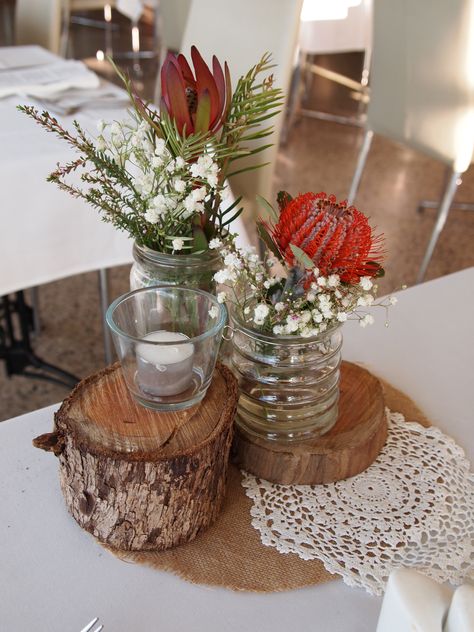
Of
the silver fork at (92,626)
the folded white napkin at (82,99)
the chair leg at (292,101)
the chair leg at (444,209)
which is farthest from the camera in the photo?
the chair leg at (292,101)

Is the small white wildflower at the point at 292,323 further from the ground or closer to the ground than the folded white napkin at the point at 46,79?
further from the ground

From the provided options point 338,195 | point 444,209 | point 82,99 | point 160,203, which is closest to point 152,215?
point 160,203

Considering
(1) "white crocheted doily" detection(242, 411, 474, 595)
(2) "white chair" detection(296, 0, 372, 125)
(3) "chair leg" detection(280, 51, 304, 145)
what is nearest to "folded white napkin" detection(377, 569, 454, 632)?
(1) "white crocheted doily" detection(242, 411, 474, 595)

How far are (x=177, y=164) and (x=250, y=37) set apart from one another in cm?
116

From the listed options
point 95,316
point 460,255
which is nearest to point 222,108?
point 95,316

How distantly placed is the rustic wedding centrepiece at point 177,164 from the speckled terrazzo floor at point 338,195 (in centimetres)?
113

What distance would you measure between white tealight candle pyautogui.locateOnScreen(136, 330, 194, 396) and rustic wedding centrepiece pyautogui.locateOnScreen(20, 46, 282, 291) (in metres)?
0.09

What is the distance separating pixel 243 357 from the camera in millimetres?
656

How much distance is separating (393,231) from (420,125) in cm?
57

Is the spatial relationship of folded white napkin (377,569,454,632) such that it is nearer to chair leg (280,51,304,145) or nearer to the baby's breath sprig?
the baby's breath sprig

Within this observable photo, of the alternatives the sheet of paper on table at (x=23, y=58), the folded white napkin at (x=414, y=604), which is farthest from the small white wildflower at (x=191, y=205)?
the sheet of paper on table at (x=23, y=58)

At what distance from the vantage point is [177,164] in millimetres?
593

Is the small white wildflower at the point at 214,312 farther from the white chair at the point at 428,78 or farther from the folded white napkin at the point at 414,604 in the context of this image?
the white chair at the point at 428,78

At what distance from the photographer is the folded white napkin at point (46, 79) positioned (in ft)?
4.63
